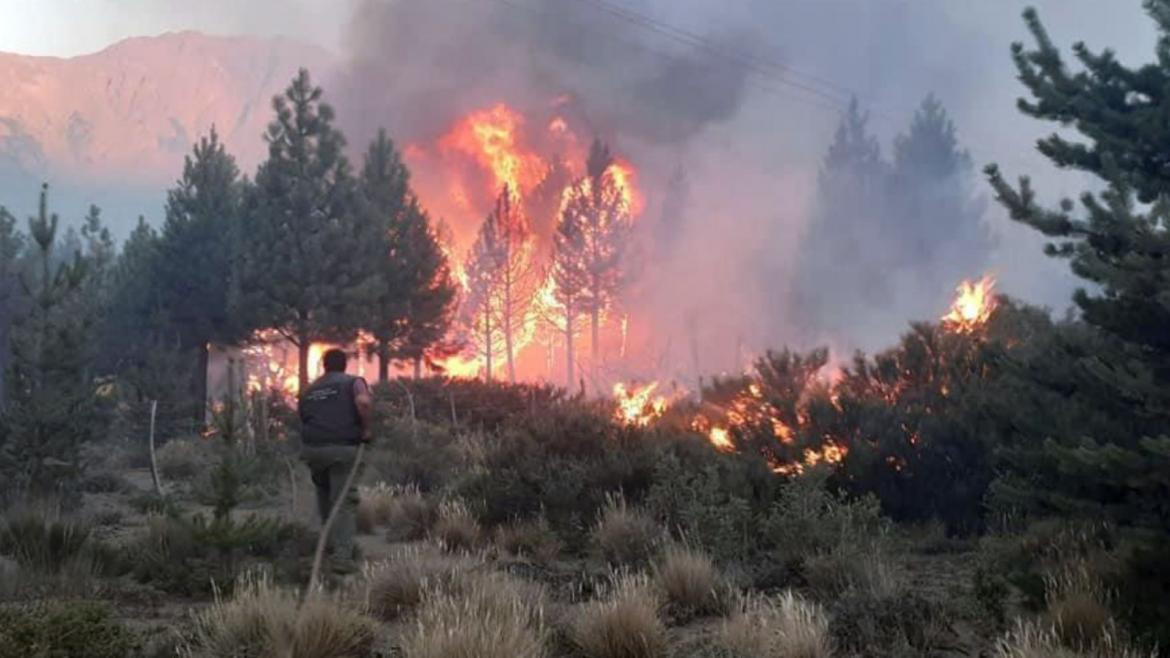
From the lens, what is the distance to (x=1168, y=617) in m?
5.95

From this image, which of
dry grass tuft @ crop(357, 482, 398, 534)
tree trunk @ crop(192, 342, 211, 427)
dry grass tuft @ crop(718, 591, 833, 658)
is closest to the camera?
dry grass tuft @ crop(718, 591, 833, 658)

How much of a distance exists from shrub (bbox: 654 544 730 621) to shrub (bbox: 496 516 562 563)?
2363 mm

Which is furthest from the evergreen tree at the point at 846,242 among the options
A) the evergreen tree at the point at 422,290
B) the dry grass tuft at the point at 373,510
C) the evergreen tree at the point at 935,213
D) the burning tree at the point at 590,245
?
the dry grass tuft at the point at 373,510

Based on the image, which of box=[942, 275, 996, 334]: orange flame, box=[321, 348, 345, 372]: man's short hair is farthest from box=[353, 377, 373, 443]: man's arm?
box=[942, 275, 996, 334]: orange flame

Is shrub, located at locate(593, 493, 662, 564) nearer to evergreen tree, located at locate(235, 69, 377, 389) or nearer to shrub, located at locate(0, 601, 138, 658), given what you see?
shrub, located at locate(0, 601, 138, 658)

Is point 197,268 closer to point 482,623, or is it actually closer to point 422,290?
point 422,290

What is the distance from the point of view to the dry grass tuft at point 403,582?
24.4ft

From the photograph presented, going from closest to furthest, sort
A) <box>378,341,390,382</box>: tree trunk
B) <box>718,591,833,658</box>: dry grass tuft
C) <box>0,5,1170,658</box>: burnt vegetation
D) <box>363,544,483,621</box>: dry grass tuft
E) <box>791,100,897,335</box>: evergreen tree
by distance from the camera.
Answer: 1. <box>718,591,833,658</box>: dry grass tuft
2. <box>0,5,1170,658</box>: burnt vegetation
3. <box>363,544,483,621</box>: dry grass tuft
4. <box>378,341,390,382</box>: tree trunk
5. <box>791,100,897,335</box>: evergreen tree

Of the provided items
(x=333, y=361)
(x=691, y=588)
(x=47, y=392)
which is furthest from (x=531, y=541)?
(x=47, y=392)

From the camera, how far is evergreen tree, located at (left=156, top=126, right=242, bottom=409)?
1348 inches

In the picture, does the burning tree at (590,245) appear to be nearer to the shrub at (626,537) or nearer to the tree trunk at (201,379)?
the tree trunk at (201,379)

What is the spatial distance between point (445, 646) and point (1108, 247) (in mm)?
5051

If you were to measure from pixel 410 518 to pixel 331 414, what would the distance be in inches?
104

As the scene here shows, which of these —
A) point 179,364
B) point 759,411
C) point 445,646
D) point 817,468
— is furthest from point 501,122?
point 445,646
